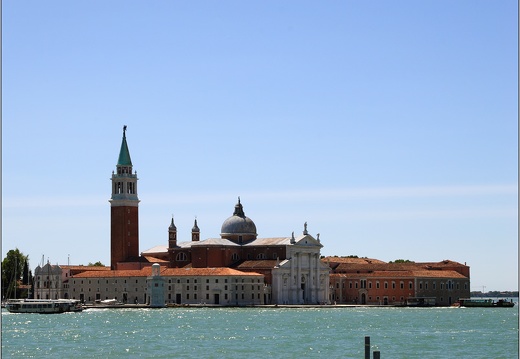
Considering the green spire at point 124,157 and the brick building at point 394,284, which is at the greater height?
the green spire at point 124,157

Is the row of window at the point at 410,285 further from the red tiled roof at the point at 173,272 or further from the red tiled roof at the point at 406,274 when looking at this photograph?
the red tiled roof at the point at 173,272

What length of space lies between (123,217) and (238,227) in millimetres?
9127

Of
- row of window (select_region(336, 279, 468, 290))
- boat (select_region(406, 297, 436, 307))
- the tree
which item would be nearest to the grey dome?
row of window (select_region(336, 279, 468, 290))

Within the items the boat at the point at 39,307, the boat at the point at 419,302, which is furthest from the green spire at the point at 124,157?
the boat at the point at 419,302

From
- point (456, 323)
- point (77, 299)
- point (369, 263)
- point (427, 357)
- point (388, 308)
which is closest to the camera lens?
point (427, 357)

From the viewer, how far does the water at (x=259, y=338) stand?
39.2 m

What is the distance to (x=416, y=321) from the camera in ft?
211

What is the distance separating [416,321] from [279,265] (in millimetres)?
29212

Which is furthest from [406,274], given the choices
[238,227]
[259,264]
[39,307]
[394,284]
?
[39,307]

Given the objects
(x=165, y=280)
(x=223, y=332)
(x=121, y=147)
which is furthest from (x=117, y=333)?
(x=121, y=147)

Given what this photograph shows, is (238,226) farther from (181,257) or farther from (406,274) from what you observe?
(406,274)

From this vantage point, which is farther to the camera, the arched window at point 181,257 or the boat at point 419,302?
the arched window at point 181,257

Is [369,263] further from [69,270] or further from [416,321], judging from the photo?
[416,321]

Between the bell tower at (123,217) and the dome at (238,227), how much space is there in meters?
7.02
